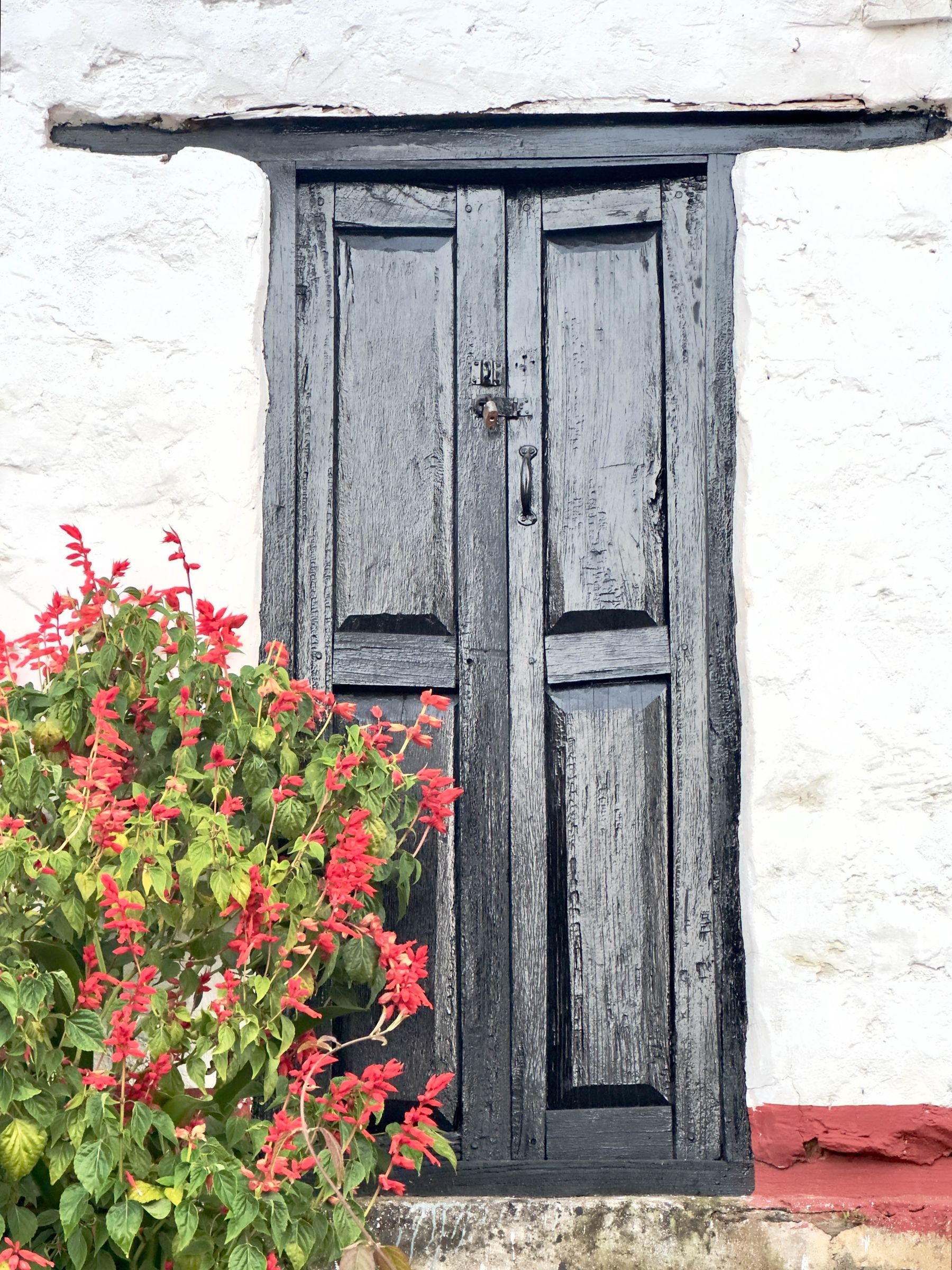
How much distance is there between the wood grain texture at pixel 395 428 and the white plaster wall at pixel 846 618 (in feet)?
2.00

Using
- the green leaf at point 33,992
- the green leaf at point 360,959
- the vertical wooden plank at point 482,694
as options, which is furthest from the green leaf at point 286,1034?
the vertical wooden plank at point 482,694

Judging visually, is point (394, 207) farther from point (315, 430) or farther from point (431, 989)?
point (431, 989)

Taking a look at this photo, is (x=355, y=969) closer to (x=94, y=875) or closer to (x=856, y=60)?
(x=94, y=875)

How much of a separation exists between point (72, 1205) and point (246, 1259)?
0.85 ft

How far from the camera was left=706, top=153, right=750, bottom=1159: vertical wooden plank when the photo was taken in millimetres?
2525

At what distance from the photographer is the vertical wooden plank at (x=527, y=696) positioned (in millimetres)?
2545

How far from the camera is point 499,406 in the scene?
2689mm

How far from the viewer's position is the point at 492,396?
2.70 metres

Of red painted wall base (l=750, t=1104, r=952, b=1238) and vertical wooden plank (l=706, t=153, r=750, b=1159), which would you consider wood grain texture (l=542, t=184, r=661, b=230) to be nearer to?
vertical wooden plank (l=706, t=153, r=750, b=1159)

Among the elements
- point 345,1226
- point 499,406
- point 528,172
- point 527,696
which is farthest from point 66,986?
point 528,172

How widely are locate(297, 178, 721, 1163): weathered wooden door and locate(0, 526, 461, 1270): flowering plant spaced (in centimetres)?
35

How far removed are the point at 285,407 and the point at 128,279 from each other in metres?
0.40

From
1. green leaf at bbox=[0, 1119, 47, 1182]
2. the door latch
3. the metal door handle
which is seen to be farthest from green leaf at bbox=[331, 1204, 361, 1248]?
the door latch

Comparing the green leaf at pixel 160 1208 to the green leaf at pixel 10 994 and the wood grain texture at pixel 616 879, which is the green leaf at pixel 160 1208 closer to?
the green leaf at pixel 10 994
